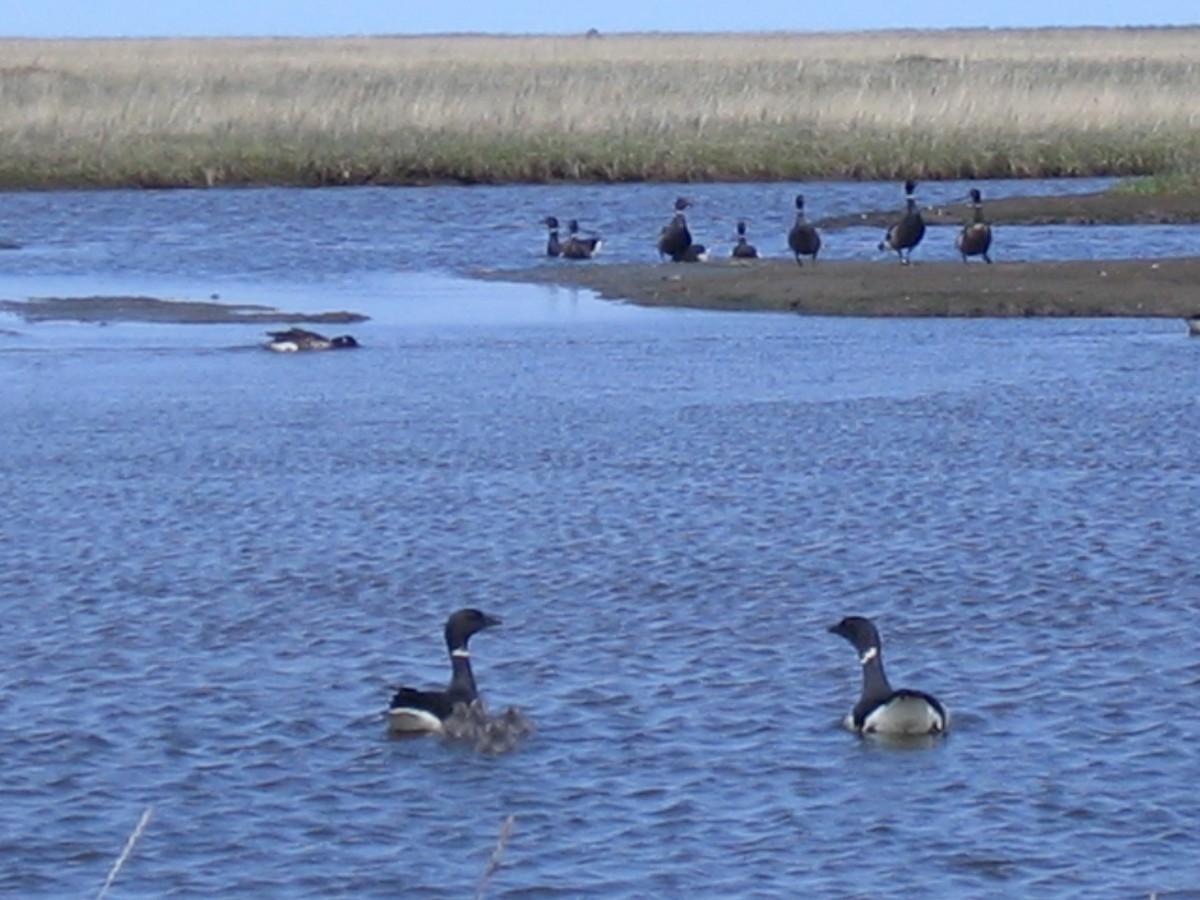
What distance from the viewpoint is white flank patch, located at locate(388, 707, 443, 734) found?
8594 millimetres

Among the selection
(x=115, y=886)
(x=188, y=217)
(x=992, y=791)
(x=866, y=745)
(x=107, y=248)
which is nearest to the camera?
(x=115, y=886)

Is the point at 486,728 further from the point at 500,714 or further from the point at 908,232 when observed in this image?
the point at 908,232

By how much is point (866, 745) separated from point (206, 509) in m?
5.10

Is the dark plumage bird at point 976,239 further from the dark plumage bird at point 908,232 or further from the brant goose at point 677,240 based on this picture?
the brant goose at point 677,240

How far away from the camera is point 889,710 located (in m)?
8.46

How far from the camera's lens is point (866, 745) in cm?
852

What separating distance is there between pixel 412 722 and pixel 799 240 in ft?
48.8

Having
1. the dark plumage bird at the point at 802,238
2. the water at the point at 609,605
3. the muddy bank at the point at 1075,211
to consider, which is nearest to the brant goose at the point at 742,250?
the dark plumage bird at the point at 802,238

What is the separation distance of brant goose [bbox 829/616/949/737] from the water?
98mm

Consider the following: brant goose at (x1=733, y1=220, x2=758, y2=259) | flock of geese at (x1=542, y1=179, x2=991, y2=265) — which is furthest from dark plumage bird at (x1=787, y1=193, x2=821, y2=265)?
brant goose at (x1=733, y1=220, x2=758, y2=259)

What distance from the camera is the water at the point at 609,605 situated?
24.8 ft

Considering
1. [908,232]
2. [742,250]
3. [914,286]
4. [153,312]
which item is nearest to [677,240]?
[742,250]

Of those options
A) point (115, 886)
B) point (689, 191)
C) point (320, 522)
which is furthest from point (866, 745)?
point (689, 191)

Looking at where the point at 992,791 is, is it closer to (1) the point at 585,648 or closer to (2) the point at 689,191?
(1) the point at 585,648
